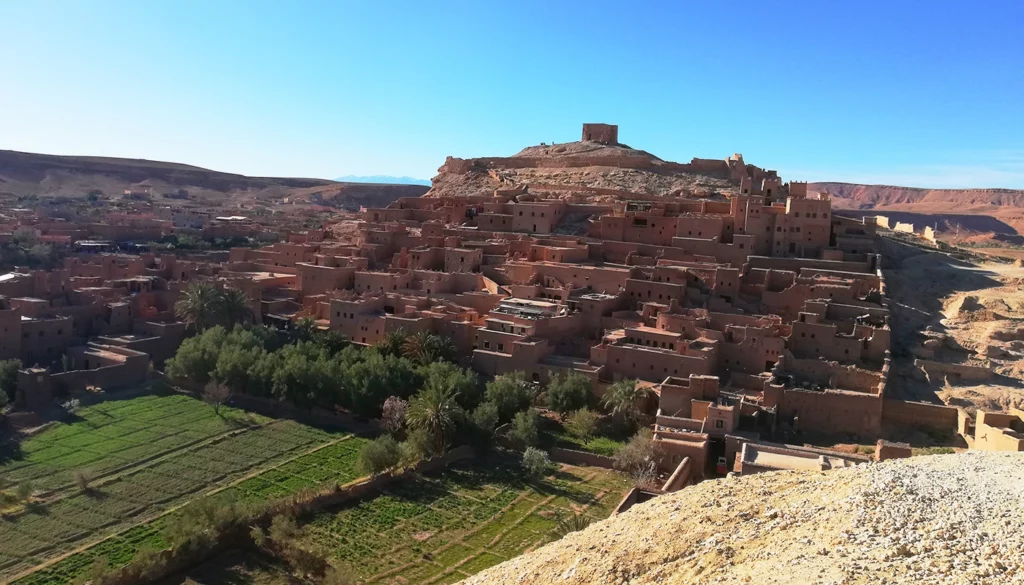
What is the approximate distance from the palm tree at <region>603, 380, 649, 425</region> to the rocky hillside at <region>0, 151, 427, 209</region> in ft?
228

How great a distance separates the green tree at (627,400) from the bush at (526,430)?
79.9 inches

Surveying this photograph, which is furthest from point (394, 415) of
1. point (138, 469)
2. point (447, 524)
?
point (138, 469)

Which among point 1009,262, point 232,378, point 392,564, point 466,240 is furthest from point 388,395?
point 1009,262

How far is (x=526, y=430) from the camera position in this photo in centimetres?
2005

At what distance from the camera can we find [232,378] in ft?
76.4

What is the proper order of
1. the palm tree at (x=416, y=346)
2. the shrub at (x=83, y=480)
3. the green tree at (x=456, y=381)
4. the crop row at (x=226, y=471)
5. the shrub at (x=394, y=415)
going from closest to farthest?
the crop row at (x=226, y=471), the shrub at (x=83, y=480), the shrub at (x=394, y=415), the green tree at (x=456, y=381), the palm tree at (x=416, y=346)

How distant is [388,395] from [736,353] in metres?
9.19

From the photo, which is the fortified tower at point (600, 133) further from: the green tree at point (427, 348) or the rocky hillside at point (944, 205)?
the rocky hillside at point (944, 205)

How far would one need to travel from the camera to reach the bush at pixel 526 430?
1998 centimetres

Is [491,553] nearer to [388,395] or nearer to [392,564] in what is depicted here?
[392,564]

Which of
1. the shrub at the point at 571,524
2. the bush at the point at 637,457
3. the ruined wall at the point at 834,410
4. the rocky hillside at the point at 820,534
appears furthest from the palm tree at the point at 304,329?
the rocky hillside at the point at 820,534

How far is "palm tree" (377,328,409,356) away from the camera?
79.3ft

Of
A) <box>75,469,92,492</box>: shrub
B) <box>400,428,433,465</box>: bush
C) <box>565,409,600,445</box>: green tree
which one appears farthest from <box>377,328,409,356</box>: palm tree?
<box>75,469,92,492</box>: shrub

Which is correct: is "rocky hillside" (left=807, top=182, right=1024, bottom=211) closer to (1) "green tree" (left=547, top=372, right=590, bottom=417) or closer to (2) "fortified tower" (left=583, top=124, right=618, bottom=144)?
(2) "fortified tower" (left=583, top=124, right=618, bottom=144)
